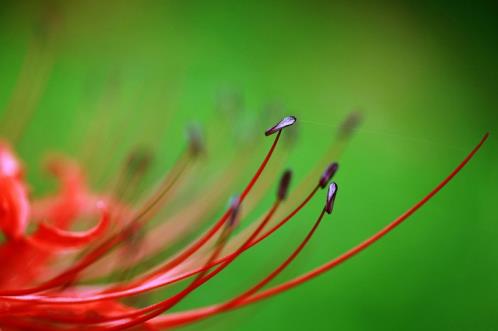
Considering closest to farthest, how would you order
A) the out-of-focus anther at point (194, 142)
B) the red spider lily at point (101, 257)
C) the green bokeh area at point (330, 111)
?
the red spider lily at point (101, 257)
the out-of-focus anther at point (194, 142)
the green bokeh area at point (330, 111)

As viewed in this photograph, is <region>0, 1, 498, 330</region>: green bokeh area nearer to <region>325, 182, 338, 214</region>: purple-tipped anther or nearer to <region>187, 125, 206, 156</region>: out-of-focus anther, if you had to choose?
<region>187, 125, 206, 156</region>: out-of-focus anther

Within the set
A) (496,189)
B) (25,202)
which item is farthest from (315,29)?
(25,202)

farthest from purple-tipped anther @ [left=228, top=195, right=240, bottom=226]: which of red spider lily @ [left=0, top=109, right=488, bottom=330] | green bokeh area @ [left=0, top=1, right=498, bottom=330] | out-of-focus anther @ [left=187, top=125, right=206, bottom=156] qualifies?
green bokeh area @ [left=0, top=1, right=498, bottom=330]

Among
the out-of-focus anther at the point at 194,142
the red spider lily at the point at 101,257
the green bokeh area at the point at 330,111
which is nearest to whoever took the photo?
the red spider lily at the point at 101,257

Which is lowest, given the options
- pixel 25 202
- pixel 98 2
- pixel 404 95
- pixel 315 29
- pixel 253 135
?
pixel 25 202

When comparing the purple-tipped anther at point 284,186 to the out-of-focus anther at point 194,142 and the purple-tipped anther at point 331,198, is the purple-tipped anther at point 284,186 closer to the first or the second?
the purple-tipped anther at point 331,198

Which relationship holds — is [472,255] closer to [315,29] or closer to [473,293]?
[473,293]

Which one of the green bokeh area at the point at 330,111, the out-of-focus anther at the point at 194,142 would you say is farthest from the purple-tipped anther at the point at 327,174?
the green bokeh area at the point at 330,111

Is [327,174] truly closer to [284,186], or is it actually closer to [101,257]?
[284,186]
